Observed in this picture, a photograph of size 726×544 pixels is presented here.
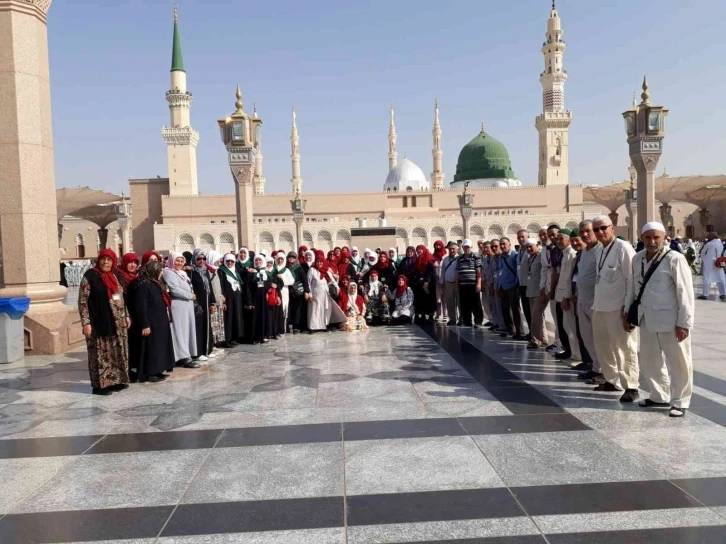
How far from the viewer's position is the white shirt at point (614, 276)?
408 centimetres

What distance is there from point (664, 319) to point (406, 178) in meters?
54.6

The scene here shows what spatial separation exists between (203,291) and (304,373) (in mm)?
1601

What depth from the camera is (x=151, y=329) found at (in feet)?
16.3

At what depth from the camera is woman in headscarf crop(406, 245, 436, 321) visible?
854 centimetres

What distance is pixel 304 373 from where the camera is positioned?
5.10 m

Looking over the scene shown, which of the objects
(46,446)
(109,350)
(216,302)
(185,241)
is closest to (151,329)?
(109,350)

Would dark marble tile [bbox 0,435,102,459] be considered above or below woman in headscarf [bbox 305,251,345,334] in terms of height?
below

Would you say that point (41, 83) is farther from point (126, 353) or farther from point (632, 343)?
point (632, 343)

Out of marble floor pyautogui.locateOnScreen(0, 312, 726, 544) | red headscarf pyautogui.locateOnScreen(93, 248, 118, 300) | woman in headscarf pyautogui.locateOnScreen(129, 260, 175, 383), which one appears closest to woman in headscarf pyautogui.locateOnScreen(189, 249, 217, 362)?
woman in headscarf pyautogui.locateOnScreen(129, 260, 175, 383)

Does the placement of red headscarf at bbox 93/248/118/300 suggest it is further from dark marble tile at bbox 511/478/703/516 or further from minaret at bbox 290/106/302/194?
minaret at bbox 290/106/302/194

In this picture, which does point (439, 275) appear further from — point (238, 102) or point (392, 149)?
point (392, 149)

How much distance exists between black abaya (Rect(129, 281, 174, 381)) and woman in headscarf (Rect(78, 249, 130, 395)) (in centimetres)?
20

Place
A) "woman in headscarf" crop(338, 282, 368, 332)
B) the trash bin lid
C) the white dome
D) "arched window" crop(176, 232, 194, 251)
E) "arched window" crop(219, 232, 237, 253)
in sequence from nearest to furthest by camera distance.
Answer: the trash bin lid
"woman in headscarf" crop(338, 282, 368, 332)
"arched window" crop(219, 232, 237, 253)
"arched window" crop(176, 232, 194, 251)
the white dome

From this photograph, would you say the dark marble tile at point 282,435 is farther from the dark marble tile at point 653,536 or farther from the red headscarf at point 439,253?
the red headscarf at point 439,253
